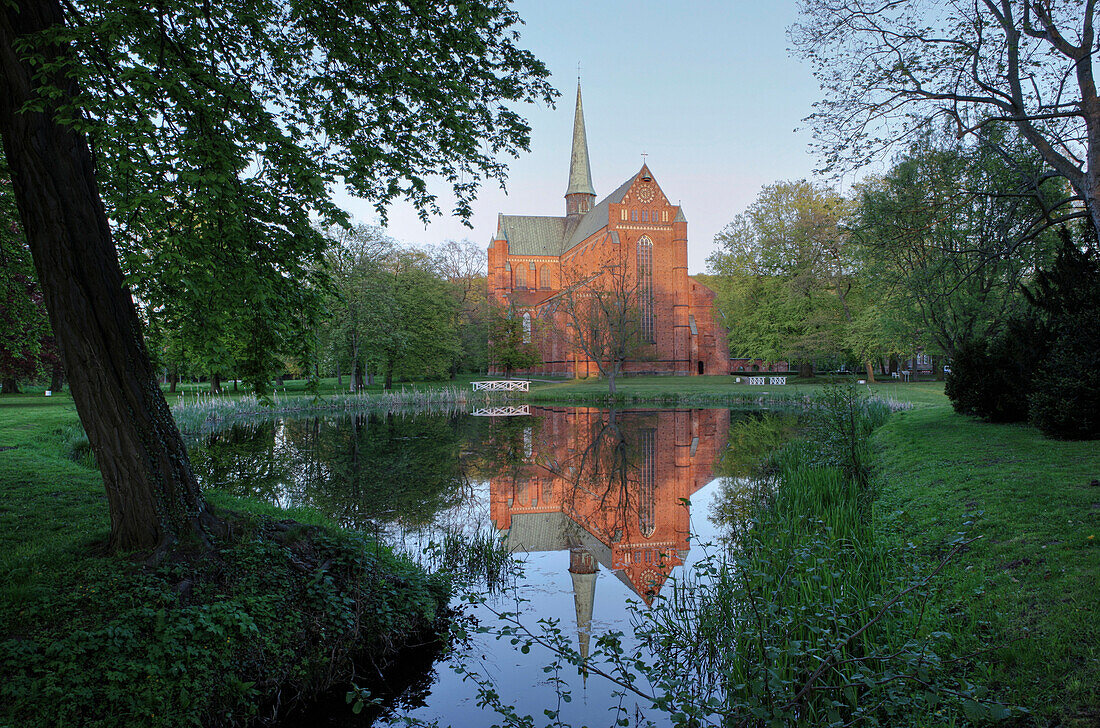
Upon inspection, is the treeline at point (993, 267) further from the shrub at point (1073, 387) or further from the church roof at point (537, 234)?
the church roof at point (537, 234)

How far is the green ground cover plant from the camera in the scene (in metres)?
3.53

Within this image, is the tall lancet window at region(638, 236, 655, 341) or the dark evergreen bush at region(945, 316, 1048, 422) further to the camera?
the tall lancet window at region(638, 236, 655, 341)

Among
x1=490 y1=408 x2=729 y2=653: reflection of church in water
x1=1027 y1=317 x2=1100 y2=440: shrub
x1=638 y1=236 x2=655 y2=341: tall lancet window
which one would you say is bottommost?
x1=490 y1=408 x2=729 y2=653: reflection of church in water

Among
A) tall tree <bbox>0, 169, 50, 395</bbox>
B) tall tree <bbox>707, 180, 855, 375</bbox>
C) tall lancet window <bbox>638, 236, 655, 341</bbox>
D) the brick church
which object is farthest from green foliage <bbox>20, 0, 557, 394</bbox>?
tall lancet window <bbox>638, 236, 655, 341</bbox>

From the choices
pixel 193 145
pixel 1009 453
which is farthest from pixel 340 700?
pixel 1009 453

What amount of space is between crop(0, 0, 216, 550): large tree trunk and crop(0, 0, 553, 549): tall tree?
0.01 m

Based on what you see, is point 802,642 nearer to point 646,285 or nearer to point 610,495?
point 610,495

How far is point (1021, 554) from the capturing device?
184 inches

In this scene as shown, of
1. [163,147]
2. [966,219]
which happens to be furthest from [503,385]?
[163,147]

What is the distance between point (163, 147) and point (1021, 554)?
7.83 metres

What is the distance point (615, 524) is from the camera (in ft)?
31.1

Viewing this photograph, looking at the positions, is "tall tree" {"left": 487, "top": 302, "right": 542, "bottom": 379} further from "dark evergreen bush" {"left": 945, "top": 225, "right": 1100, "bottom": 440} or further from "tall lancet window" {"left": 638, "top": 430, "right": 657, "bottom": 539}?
"dark evergreen bush" {"left": 945, "top": 225, "right": 1100, "bottom": 440}

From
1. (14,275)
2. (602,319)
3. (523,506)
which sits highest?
(602,319)

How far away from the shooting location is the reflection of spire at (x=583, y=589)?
557cm
